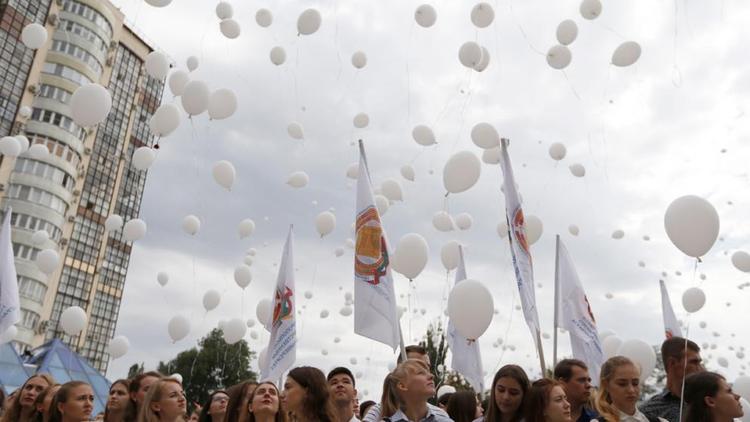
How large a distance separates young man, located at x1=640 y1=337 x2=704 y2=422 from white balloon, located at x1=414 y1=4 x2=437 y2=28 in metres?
6.11

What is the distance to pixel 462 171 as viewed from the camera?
8172mm

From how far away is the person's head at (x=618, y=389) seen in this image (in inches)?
148

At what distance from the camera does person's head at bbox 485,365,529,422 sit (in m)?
3.74

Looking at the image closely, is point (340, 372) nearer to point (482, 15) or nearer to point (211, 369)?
point (482, 15)

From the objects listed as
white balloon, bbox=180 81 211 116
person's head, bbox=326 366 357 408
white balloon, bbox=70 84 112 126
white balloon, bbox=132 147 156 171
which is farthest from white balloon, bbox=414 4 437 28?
person's head, bbox=326 366 357 408

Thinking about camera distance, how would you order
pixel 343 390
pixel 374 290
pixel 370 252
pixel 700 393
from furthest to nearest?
1. pixel 370 252
2. pixel 374 290
3. pixel 343 390
4. pixel 700 393

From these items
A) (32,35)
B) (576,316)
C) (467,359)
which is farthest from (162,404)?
(32,35)

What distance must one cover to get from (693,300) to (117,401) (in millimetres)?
8820

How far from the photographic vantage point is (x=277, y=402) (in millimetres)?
4066

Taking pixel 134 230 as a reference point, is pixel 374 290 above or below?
below

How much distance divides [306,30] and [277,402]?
22.0ft

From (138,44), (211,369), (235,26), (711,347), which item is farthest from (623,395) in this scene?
(138,44)

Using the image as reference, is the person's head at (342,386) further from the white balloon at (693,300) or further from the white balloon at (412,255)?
the white balloon at (693,300)

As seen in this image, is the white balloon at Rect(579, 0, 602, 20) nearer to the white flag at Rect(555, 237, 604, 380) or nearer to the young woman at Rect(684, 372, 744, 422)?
the white flag at Rect(555, 237, 604, 380)
